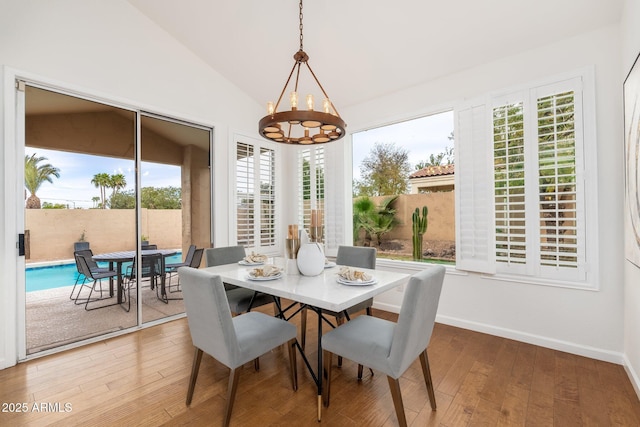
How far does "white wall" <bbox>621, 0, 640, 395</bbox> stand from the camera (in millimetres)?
1969

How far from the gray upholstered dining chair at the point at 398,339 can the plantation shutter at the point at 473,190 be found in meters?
1.54

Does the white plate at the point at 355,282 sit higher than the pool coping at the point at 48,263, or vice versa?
the pool coping at the point at 48,263

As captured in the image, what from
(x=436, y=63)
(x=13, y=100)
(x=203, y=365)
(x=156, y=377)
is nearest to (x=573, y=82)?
(x=436, y=63)

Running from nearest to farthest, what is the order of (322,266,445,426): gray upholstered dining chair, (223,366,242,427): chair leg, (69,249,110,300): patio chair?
(322,266,445,426): gray upholstered dining chair → (223,366,242,427): chair leg → (69,249,110,300): patio chair

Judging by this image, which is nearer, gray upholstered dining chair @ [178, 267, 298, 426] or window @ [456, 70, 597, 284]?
gray upholstered dining chair @ [178, 267, 298, 426]

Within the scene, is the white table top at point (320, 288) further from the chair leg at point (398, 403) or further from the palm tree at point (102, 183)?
the palm tree at point (102, 183)

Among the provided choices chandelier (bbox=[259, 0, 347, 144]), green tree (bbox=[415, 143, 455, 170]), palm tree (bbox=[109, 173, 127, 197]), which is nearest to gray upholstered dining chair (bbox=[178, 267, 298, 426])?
chandelier (bbox=[259, 0, 347, 144])

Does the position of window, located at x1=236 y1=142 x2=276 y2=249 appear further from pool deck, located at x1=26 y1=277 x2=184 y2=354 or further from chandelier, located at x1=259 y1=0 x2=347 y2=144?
chandelier, located at x1=259 y1=0 x2=347 y2=144

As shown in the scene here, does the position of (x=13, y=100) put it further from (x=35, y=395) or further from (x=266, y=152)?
(x=266, y=152)

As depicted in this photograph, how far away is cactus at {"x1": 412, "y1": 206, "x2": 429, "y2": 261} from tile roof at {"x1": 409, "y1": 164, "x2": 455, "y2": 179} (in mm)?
531

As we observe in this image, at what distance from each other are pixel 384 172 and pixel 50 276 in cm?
425

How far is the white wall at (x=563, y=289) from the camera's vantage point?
2.39 metres

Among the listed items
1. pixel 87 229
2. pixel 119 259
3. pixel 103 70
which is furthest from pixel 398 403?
pixel 103 70

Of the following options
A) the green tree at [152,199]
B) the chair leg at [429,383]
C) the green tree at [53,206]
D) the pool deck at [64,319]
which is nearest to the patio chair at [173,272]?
the pool deck at [64,319]
